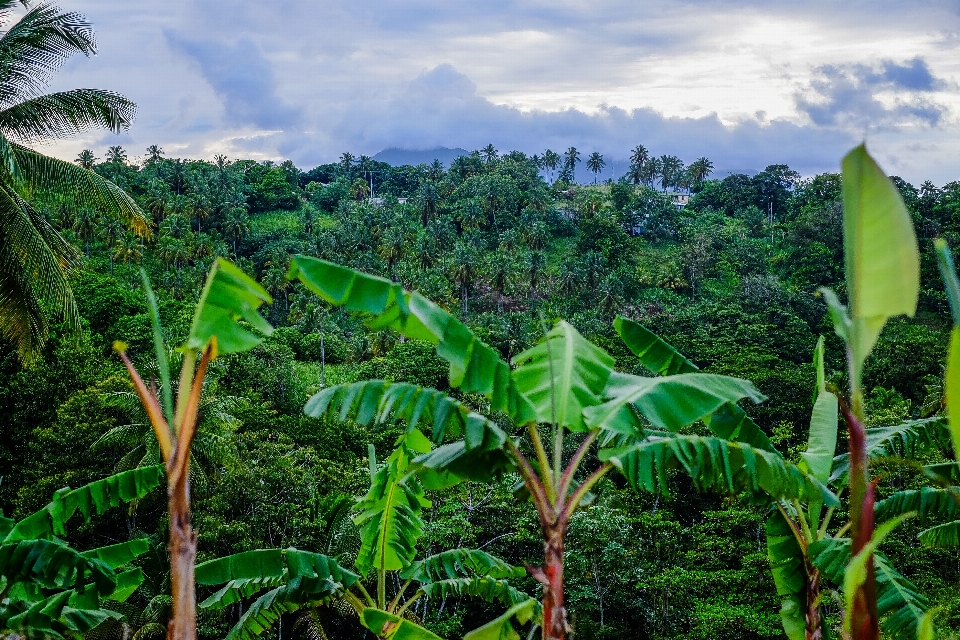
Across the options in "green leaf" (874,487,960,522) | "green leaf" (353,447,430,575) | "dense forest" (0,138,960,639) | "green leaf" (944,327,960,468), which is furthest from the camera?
"dense forest" (0,138,960,639)

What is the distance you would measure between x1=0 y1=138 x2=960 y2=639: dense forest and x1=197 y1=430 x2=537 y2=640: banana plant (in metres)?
0.85

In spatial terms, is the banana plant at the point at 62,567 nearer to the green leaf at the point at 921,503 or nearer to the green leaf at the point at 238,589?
the green leaf at the point at 238,589

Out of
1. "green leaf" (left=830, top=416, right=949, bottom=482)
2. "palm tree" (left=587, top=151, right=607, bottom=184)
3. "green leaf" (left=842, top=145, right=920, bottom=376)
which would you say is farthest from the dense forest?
"palm tree" (left=587, top=151, right=607, bottom=184)

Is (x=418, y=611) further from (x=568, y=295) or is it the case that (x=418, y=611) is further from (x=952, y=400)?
(x=568, y=295)

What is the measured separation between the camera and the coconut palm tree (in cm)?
880

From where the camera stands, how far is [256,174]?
72.4 m

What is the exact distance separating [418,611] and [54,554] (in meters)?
12.9

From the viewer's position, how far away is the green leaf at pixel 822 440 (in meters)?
4.06

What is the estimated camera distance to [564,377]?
3969 mm

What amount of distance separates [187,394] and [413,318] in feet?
3.57

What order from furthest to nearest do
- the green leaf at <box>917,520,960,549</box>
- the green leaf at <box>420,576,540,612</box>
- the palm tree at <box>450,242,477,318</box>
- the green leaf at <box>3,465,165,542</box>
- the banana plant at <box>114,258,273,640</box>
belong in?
the palm tree at <box>450,242,477,318</box> → the green leaf at <box>420,576,540,612</box> → the green leaf at <box>3,465,165,542</box> → the green leaf at <box>917,520,960,549</box> → the banana plant at <box>114,258,273,640</box>

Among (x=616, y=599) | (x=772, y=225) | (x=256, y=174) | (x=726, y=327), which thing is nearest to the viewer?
(x=616, y=599)

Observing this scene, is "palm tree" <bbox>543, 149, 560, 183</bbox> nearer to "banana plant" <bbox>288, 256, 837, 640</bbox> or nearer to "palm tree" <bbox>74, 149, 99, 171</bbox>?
"palm tree" <bbox>74, 149, 99, 171</bbox>

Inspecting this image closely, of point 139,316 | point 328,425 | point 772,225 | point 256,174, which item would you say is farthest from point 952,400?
point 256,174
